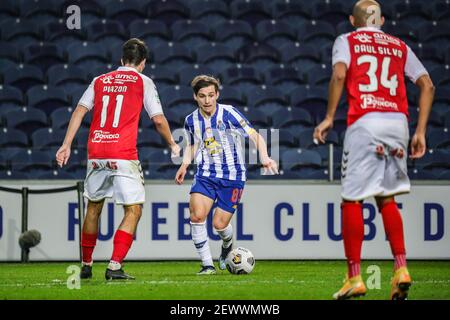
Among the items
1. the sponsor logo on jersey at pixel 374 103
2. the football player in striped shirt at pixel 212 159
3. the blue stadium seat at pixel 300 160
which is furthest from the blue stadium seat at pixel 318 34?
the sponsor logo on jersey at pixel 374 103

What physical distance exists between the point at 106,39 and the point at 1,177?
4.55m

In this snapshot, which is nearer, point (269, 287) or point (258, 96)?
point (269, 287)

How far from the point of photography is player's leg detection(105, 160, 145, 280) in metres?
7.38

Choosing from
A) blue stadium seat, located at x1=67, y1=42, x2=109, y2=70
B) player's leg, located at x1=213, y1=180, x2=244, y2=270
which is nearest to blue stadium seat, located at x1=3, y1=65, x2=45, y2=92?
blue stadium seat, located at x1=67, y1=42, x2=109, y2=70

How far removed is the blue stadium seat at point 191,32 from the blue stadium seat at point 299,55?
122 cm

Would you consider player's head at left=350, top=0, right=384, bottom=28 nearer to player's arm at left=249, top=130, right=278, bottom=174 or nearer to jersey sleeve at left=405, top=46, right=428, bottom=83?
jersey sleeve at left=405, top=46, right=428, bottom=83

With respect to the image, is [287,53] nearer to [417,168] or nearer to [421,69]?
[417,168]

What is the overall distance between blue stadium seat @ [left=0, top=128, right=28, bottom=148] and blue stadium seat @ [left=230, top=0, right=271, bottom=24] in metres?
4.31

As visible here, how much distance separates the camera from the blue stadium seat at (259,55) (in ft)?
48.3

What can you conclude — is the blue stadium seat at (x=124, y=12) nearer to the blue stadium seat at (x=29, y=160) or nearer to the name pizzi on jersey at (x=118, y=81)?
the blue stadium seat at (x=29, y=160)

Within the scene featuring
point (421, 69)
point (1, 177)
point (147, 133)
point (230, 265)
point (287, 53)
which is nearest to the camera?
point (421, 69)

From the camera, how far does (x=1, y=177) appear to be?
10812mm

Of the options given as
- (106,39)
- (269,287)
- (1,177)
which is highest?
(106,39)
